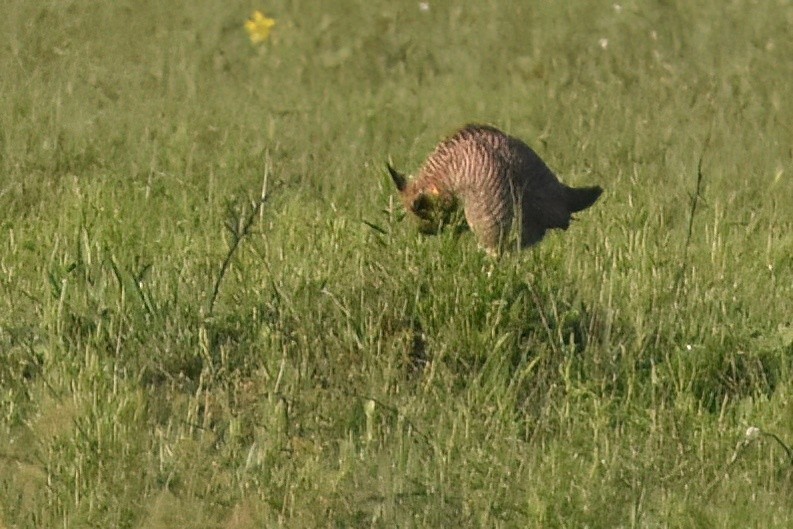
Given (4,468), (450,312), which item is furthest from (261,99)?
(4,468)

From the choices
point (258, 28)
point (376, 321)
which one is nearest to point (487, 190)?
point (376, 321)

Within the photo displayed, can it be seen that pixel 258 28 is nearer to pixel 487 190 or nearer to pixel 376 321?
pixel 487 190

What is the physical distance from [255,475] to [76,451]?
44 centimetres

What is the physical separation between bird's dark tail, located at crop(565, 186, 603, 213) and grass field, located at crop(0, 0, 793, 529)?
11 centimetres

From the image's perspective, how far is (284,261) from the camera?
5.04 m

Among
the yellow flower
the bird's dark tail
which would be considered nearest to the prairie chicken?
the bird's dark tail

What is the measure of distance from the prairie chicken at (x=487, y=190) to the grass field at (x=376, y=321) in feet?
0.55

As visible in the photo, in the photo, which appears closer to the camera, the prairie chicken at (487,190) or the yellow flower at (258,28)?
the prairie chicken at (487,190)

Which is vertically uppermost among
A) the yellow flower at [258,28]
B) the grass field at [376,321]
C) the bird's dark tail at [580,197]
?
the yellow flower at [258,28]

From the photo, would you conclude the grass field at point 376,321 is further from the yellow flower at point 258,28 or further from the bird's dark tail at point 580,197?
the yellow flower at point 258,28

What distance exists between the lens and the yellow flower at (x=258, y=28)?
8.97 m

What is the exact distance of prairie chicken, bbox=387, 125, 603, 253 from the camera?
17.6 ft

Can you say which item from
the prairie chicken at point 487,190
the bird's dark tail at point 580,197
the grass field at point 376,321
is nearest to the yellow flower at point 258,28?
the grass field at point 376,321

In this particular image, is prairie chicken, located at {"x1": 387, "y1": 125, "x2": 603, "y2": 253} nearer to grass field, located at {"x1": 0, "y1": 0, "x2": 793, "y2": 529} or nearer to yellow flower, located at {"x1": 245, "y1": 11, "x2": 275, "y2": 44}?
grass field, located at {"x1": 0, "y1": 0, "x2": 793, "y2": 529}
